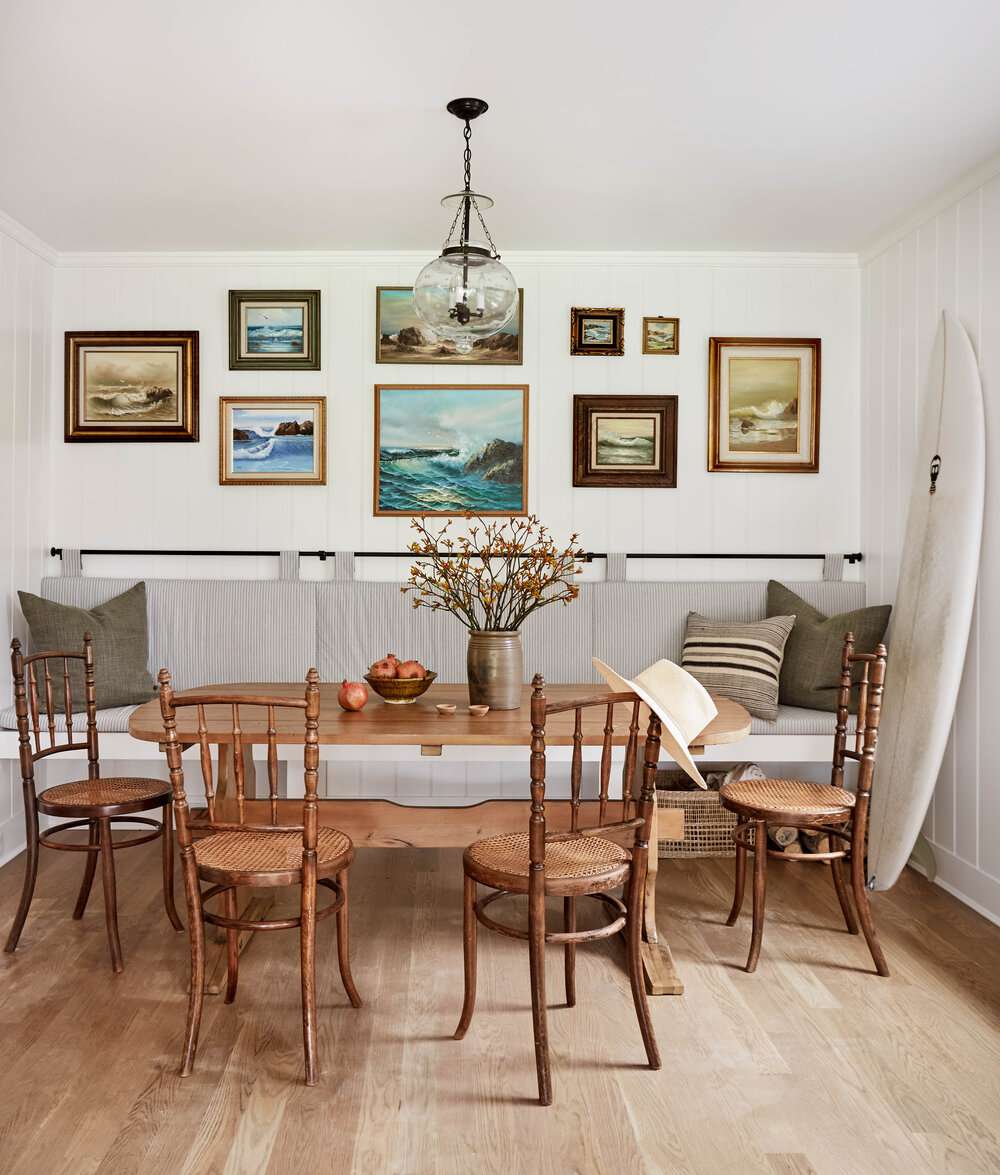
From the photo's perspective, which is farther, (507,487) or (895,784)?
(507,487)

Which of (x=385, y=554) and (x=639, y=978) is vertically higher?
(x=385, y=554)

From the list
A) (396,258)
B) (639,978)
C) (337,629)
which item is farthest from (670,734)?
(396,258)

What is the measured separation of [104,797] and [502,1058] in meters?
1.46

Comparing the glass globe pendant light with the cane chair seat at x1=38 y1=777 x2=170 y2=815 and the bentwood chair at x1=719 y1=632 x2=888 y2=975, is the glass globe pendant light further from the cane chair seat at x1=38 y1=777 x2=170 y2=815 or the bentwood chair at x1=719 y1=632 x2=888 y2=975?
the cane chair seat at x1=38 y1=777 x2=170 y2=815

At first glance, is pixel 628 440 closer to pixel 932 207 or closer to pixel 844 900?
pixel 932 207

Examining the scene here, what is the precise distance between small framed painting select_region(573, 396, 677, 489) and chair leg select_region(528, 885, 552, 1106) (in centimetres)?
274

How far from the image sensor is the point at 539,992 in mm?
2230

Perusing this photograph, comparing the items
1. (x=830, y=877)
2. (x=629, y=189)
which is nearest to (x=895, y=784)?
(x=830, y=877)

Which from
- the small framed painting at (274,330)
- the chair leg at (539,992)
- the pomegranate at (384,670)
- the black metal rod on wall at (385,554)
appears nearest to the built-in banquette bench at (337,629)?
the black metal rod on wall at (385,554)

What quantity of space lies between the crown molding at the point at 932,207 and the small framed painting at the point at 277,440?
262 cm

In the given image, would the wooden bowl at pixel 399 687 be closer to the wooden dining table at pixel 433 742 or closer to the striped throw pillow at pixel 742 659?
the wooden dining table at pixel 433 742

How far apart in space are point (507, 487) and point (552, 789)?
1458 millimetres

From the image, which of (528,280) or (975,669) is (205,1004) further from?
(528,280)

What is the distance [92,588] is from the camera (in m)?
4.57
